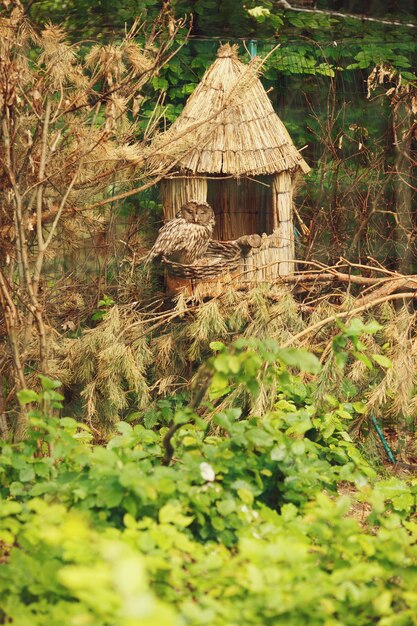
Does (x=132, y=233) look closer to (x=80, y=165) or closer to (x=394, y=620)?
(x=80, y=165)

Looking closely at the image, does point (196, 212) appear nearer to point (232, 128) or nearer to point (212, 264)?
point (212, 264)

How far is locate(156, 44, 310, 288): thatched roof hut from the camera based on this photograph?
454 cm

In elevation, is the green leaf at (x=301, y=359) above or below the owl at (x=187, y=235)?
below

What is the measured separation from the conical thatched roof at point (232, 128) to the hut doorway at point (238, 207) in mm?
522

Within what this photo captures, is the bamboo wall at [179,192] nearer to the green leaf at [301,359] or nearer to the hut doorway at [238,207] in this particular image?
the hut doorway at [238,207]

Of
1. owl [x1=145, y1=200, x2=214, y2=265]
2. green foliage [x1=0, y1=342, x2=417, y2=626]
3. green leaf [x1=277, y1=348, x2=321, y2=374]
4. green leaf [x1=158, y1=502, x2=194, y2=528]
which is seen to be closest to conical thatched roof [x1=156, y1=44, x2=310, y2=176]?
owl [x1=145, y1=200, x2=214, y2=265]

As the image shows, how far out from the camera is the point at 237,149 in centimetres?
467

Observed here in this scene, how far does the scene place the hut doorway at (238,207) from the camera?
17.6ft

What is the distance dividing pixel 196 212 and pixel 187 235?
0.54 ft

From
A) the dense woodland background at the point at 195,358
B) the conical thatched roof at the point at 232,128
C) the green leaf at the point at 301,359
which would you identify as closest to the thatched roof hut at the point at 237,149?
the conical thatched roof at the point at 232,128

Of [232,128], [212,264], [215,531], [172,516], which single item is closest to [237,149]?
[232,128]

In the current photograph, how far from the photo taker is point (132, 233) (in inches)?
225

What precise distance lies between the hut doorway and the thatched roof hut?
0.82 ft

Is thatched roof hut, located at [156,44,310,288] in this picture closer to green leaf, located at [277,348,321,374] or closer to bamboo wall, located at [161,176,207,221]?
bamboo wall, located at [161,176,207,221]
